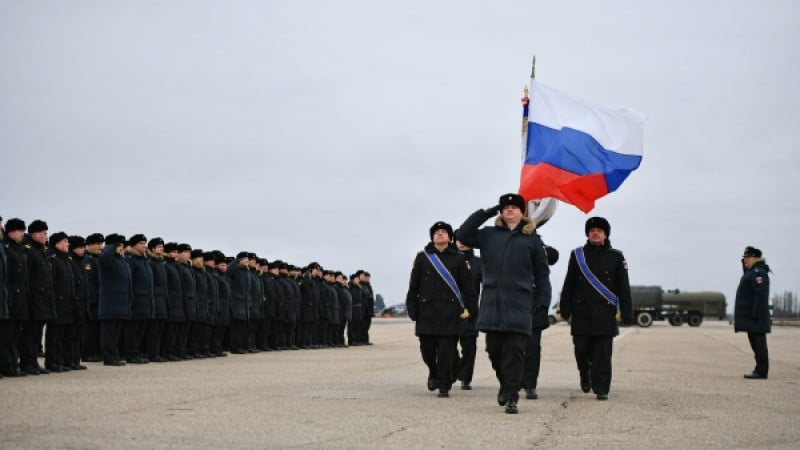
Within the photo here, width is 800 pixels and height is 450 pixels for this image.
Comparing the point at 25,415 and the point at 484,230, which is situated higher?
the point at 484,230

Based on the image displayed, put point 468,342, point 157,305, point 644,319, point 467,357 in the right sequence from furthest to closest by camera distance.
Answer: point 644,319 → point 157,305 → point 467,357 → point 468,342

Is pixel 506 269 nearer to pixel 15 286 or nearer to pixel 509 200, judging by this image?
pixel 509 200

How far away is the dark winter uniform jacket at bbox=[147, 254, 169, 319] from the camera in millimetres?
17906

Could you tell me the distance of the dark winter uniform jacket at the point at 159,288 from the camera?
17.9m

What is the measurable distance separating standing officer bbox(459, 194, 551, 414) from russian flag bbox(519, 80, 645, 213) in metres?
3.08

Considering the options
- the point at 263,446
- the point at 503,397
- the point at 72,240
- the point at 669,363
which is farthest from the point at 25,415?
the point at 669,363

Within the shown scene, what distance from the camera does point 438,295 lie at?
12203 mm

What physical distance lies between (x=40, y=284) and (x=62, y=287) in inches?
A: 29.8

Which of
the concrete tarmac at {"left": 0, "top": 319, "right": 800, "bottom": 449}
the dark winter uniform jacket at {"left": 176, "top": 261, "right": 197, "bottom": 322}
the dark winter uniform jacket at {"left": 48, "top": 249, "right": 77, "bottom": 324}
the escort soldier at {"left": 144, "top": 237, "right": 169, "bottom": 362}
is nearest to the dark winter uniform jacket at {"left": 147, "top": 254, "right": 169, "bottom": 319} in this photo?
the escort soldier at {"left": 144, "top": 237, "right": 169, "bottom": 362}

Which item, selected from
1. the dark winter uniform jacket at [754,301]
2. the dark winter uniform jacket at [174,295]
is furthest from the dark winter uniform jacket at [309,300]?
the dark winter uniform jacket at [754,301]

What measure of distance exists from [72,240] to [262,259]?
9.07 meters

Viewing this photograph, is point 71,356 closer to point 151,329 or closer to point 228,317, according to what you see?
point 151,329

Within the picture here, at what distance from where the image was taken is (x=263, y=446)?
7285 mm

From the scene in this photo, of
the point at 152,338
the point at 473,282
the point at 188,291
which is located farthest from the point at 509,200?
the point at 188,291
